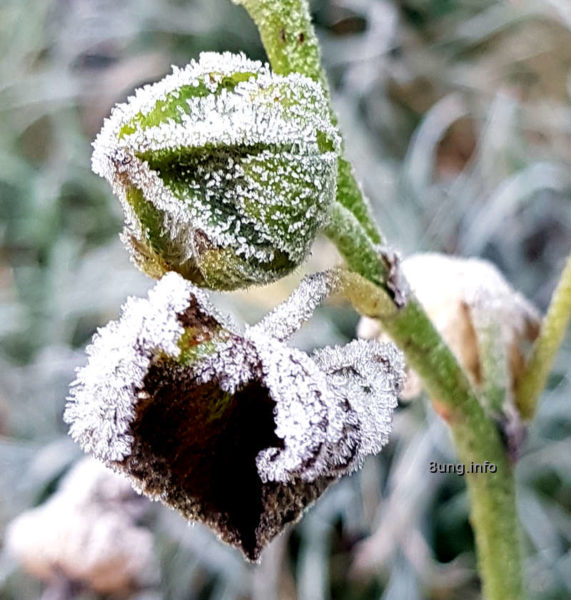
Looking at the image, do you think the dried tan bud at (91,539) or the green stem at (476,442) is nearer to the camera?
the green stem at (476,442)

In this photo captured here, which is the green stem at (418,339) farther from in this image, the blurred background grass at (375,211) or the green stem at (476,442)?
the blurred background grass at (375,211)

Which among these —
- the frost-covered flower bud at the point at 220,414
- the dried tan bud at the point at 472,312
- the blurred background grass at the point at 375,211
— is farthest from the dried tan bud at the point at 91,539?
the frost-covered flower bud at the point at 220,414

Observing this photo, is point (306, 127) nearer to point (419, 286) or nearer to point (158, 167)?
point (158, 167)

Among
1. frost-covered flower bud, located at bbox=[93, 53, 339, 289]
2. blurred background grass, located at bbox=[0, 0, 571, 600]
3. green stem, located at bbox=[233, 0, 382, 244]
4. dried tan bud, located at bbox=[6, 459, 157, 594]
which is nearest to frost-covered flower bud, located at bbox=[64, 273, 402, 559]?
frost-covered flower bud, located at bbox=[93, 53, 339, 289]

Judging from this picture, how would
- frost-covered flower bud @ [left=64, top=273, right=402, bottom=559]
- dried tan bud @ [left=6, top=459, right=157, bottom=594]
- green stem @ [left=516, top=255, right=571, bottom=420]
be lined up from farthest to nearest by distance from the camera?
dried tan bud @ [left=6, top=459, right=157, bottom=594]
green stem @ [left=516, top=255, right=571, bottom=420]
frost-covered flower bud @ [left=64, top=273, right=402, bottom=559]

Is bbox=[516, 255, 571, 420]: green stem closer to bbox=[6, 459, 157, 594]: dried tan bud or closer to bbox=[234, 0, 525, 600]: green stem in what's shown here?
bbox=[234, 0, 525, 600]: green stem

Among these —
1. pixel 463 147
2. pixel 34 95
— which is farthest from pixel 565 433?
pixel 34 95
